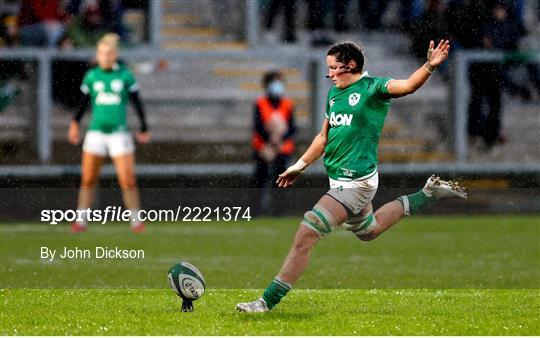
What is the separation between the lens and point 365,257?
12.8 meters

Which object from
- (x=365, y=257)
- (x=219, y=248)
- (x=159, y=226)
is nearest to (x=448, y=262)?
(x=365, y=257)

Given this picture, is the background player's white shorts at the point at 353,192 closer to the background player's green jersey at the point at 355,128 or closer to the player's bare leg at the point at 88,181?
the background player's green jersey at the point at 355,128

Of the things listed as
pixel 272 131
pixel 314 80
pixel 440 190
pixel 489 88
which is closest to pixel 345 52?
pixel 440 190

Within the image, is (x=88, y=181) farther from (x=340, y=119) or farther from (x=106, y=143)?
(x=340, y=119)

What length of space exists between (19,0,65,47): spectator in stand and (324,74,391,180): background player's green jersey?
11313mm

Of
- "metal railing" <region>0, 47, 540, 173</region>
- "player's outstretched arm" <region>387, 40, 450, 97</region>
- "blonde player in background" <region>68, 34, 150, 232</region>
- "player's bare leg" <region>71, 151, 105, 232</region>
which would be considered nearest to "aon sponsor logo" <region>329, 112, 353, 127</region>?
"player's outstretched arm" <region>387, 40, 450, 97</region>

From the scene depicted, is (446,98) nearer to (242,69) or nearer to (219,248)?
(242,69)

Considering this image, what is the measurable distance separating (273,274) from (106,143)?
4554 millimetres

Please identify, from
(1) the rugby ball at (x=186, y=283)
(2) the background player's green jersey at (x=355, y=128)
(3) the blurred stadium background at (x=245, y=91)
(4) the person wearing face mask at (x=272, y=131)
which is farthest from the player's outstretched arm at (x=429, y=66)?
(3) the blurred stadium background at (x=245, y=91)

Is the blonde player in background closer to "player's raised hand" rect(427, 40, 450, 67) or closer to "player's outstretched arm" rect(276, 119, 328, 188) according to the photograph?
"player's outstretched arm" rect(276, 119, 328, 188)

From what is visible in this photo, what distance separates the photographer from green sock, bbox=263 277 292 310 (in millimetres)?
8352

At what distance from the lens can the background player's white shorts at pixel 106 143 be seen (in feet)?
50.7

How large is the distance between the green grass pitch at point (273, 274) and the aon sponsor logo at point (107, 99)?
1.47 m

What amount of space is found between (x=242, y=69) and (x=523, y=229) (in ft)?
23.0
